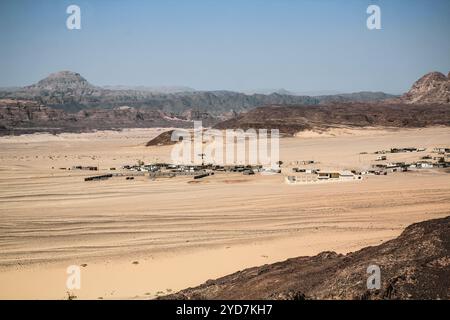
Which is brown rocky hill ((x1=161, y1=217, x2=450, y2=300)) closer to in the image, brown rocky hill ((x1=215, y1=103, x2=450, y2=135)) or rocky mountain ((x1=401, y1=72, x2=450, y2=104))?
brown rocky hill ((x1=215, y1=103, x2=450, y2=135))

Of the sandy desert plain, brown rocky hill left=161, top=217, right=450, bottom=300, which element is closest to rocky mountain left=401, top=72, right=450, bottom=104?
the sandy desert plain

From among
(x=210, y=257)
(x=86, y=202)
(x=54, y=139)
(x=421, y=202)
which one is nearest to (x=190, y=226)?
(x=210, y=257)

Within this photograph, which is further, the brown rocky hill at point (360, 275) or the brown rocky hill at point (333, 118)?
the brown rocky hill at point (333, 118)

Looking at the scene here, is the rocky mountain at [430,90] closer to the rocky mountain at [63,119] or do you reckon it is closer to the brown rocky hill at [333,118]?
the brown rocky hill at [333,118]

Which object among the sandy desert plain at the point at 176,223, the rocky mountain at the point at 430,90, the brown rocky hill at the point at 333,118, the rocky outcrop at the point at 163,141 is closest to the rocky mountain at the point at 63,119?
the rocky outcrop at the point at 163,141

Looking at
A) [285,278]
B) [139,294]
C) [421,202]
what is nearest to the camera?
[285,278]
